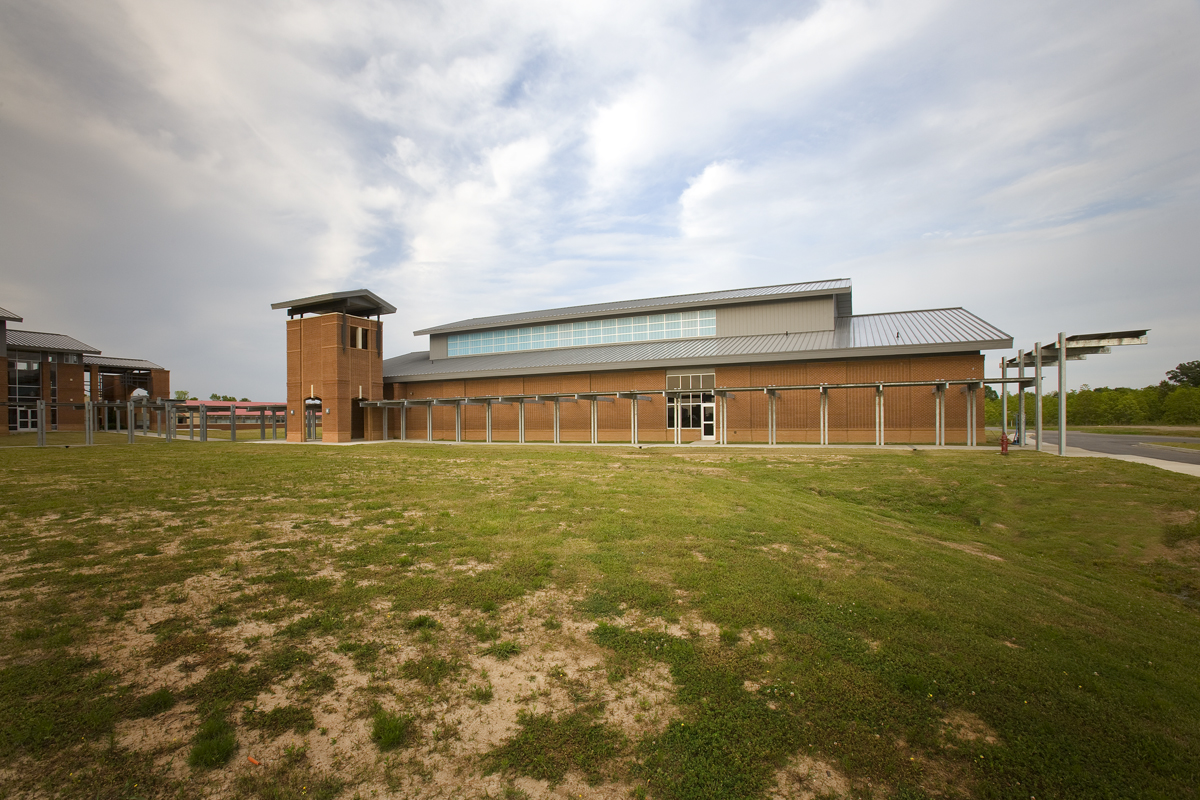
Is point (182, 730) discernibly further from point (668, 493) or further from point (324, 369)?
point (324, 369)

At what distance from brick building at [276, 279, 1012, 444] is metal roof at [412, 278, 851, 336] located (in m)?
0.17

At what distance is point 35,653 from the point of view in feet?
15.7

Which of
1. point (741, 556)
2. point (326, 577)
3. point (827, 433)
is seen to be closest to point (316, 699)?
point (326, 577)

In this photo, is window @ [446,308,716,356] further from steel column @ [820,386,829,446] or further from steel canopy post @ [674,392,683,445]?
steel column @ [820,386,829,446]

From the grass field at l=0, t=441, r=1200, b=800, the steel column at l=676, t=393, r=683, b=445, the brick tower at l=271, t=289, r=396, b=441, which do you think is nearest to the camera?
the grass field at l=0, t=441, r=1200, b=800

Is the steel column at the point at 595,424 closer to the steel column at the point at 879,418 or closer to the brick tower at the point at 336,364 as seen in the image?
the steel column at the point at 879,418

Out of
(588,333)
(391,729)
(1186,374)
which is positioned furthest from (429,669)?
(1186,374)

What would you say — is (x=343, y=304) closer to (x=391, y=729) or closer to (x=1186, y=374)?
(x=391, y=729)

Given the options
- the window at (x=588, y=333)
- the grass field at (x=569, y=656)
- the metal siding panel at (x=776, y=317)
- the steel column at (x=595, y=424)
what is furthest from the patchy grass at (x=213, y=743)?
the window at (x=588, y=333)

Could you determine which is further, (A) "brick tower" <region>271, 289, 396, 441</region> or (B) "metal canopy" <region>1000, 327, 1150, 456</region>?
(A) "brick tower" <region>271, 289, 396, 441</region>

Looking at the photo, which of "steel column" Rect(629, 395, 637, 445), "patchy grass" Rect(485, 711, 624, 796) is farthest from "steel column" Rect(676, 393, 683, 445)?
"patchy grass" Rect(485, 711, 624, 796)

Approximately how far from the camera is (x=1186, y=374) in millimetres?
80500

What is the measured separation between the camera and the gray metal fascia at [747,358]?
2733cm

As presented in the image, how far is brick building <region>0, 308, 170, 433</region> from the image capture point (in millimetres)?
49875
